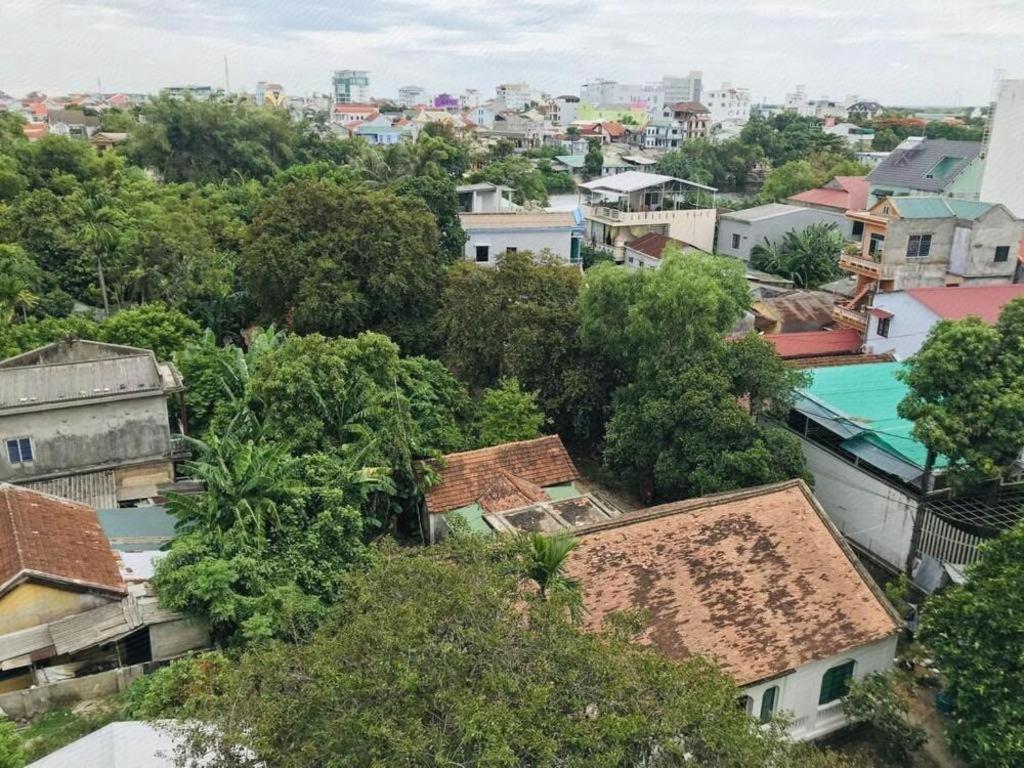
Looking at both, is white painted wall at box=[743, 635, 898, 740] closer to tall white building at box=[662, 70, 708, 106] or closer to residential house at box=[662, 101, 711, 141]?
residential house at box=[662, 101, 711, 141]

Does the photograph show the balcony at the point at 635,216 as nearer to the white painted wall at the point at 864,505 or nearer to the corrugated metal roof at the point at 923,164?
the corrugated metal roof at the point at 923,164

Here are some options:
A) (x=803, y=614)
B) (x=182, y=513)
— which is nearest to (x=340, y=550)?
(x=182, y=513)

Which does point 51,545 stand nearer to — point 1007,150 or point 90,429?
point 90,429

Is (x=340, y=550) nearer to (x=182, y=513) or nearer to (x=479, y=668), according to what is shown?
(x=182, y=513)

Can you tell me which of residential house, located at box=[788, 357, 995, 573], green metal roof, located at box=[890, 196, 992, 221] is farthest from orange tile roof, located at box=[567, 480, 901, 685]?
green metal roof, located at box=[890, 196, 992, 221]

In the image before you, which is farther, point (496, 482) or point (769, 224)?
point (769, 224)

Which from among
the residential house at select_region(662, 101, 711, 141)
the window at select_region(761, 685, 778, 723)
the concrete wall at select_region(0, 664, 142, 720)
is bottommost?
the concrete wall at select_region(0, 664, 142, 720)

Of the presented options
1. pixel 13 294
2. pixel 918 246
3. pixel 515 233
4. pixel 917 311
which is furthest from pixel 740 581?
pixel 515 233
